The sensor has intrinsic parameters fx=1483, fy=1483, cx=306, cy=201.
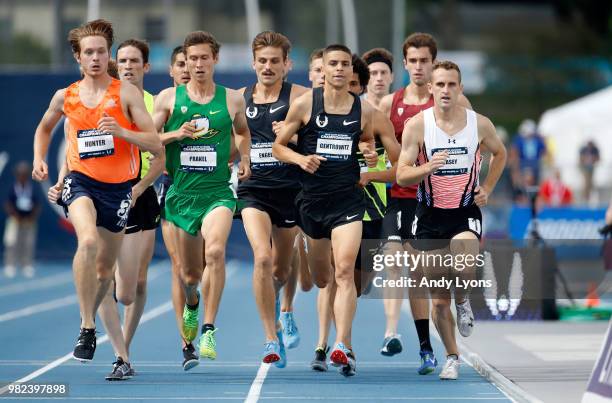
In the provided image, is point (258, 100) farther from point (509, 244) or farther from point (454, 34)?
point (454, 34)

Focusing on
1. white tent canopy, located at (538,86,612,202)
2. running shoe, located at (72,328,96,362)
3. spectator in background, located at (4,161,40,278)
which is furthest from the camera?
white tent canopy, located at (538,86,612,202)

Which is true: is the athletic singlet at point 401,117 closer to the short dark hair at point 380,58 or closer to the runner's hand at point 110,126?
the short dark hair at point 380,58

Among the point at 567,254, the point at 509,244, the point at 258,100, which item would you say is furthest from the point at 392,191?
the point at 567,254

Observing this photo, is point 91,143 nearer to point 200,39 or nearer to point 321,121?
point 200,39

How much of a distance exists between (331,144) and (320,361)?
1.86 metres

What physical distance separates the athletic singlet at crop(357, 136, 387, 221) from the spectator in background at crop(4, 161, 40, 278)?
16.7m

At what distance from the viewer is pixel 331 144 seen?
11.5 m

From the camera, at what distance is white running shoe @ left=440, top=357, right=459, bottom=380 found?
11.5m

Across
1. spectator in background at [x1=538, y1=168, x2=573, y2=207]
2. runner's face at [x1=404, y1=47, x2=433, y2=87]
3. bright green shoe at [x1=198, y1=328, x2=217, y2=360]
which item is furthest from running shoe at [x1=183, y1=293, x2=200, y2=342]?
spectator in background at [x1=538, y1=168, x2=573, y2=207]

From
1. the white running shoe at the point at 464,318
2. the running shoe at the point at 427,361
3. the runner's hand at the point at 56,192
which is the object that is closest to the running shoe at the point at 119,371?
the runner's hand at the point at 56,192

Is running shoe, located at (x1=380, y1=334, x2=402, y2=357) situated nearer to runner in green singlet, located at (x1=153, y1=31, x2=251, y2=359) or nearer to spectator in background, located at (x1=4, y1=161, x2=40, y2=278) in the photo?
runner in green singlet, located at (x1=153, y1=31, x2=251, y2=359)

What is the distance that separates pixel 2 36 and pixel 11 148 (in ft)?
16.9

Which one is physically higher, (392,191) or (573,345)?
(392,191)

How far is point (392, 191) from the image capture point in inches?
506
